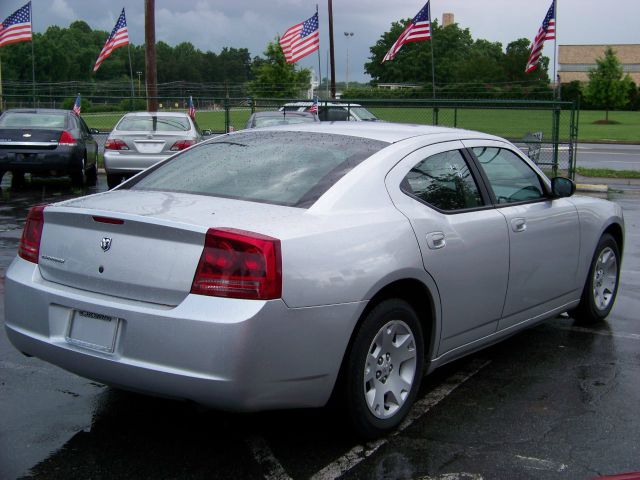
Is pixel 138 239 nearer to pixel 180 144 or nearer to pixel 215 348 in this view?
pixel 215 348

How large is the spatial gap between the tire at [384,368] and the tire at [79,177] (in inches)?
479

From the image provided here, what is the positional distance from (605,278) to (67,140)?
11258 millimetres

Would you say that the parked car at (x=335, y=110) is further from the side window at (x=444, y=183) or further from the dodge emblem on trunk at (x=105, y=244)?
the dodge emblem on trunk at (x=105, y=244)

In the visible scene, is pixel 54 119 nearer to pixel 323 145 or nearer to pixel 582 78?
pixel 323 145

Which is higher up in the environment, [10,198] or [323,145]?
[323,145]

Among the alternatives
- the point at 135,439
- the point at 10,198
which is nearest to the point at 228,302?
the point at 135,439

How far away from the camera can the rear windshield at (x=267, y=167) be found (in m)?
4.20

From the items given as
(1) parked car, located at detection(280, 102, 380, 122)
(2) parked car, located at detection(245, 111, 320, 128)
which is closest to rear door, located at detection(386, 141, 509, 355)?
(2) parked car, located at detection(245, 111, 320, 128)

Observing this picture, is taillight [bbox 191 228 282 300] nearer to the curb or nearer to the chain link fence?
the curb

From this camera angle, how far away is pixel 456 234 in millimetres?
4555

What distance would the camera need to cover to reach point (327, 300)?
3.70 metres

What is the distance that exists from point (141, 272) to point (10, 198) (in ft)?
38.1

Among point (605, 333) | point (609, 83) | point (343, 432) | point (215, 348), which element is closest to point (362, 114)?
point (605, 333)

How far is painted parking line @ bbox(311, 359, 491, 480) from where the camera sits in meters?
3.76
